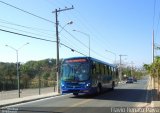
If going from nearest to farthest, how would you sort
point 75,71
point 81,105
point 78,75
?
point 81,105 < point 78,75 < point 75,71

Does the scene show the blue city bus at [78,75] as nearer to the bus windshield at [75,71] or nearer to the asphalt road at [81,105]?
the bus windshield at [75,71]

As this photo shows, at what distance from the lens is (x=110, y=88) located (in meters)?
42.2

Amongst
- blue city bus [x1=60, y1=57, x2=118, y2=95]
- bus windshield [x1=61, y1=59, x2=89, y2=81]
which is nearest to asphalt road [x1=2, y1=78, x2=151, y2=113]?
blue city bus [x1=60, y1=57, x2=118, y2=95]

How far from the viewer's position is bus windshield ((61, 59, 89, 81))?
29.9m

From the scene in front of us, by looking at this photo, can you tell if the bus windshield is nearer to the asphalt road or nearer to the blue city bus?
the blue city bus

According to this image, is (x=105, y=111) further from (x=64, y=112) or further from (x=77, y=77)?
(x=77, y=77)

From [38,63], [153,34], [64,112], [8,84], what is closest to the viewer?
[64,112]

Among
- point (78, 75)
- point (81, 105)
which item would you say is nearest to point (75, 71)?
point (78, 75)

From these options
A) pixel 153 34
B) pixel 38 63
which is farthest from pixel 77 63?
pixel 38 63

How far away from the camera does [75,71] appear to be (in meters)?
30.0

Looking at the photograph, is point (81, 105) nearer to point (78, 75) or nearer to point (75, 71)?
point (78, 75)

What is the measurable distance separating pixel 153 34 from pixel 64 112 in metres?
34.3

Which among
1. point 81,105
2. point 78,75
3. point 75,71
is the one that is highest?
point 75,71

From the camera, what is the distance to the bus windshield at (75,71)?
2991 centimetres
